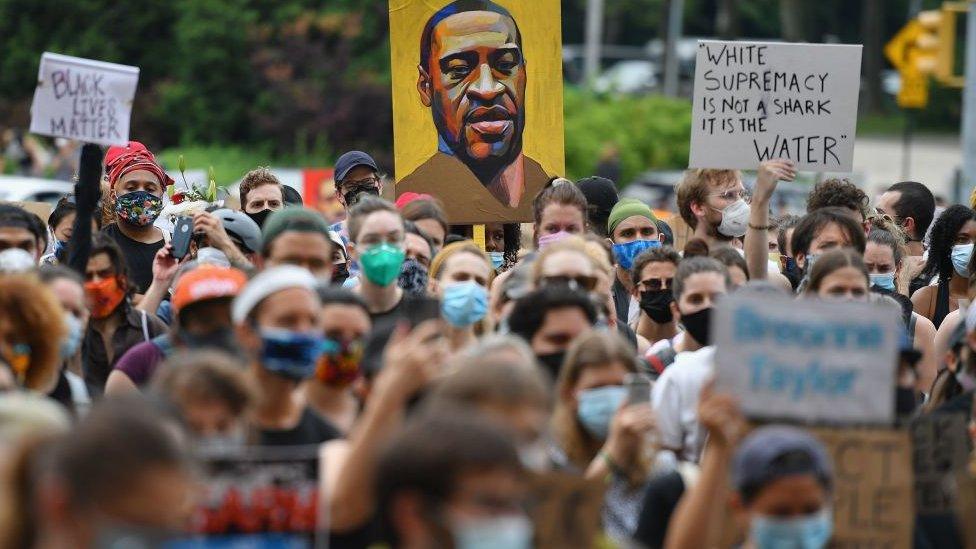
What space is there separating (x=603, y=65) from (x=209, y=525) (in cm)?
5046

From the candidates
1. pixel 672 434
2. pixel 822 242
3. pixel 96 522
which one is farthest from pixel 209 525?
pixel 822 242

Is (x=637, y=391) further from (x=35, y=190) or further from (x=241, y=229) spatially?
(x=35, y=190)

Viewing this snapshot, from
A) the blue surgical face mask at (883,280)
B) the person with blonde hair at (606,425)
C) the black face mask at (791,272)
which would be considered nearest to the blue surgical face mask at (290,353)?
the person with blonde hair at (606,425)

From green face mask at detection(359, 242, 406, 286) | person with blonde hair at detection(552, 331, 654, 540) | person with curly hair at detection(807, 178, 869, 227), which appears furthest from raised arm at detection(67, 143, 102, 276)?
person with curly hair at detection(807, 178, 869, 227)

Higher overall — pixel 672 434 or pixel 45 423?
pixel 45 423

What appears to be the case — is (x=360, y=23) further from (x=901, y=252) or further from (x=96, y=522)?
(x=96, y=522)

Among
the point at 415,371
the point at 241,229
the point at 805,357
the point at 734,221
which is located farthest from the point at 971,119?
the point at 415,371

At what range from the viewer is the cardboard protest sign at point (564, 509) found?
5121 mm

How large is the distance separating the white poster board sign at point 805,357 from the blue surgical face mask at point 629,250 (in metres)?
4.15

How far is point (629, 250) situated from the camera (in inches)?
380

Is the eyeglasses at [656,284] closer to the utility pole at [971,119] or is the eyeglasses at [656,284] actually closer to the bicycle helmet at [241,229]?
the bicycle helmet at [241,229]

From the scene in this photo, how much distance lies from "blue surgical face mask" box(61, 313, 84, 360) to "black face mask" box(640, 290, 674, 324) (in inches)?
105

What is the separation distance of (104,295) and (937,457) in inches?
133

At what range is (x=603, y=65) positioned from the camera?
54.7m
